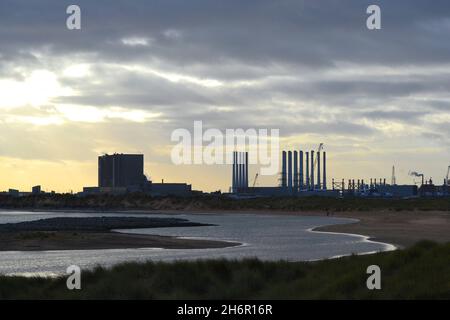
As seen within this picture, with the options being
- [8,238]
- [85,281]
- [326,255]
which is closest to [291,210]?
Result: [8,238]

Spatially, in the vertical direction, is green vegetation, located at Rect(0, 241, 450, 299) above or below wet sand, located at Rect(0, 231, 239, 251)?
above

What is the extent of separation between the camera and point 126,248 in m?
54.4

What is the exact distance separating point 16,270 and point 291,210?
149m

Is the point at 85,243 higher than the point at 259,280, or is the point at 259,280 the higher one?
the point at 259,280

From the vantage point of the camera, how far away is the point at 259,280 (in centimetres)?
2683

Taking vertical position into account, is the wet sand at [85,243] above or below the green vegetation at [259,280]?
below

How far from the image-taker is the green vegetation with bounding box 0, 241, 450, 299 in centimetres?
2346

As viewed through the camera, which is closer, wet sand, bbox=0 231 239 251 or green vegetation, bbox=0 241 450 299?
green vegetation, bbox=0 241 450 299

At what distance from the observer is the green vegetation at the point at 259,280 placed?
23464mm

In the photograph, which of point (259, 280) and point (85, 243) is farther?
point (85, 243)

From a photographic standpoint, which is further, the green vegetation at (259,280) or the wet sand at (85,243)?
the wet sand at (85,243)
